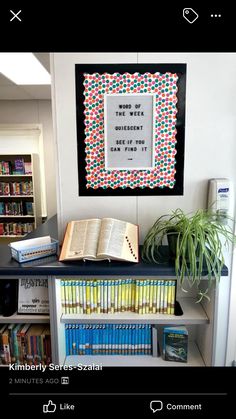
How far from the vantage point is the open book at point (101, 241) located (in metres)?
1.21

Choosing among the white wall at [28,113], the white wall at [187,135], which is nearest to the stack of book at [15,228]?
the white wall at [28,113]

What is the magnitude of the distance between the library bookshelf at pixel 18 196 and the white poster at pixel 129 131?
2.95 m

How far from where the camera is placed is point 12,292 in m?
1.34

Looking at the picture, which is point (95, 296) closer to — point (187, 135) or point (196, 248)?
point (196, 248)

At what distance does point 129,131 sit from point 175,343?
1.14m

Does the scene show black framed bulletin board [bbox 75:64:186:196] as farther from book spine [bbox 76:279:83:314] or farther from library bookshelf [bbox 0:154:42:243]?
library bookshelf [bbox 0:154:42:243]

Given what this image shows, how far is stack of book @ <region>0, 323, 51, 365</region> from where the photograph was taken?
1342 mm

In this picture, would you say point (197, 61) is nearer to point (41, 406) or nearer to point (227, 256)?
point (227, 256)

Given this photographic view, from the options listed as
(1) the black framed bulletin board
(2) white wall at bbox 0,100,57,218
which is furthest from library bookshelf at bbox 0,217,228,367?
(2) white wall at bbox 0,100,57,218

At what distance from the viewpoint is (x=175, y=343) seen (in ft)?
4.53

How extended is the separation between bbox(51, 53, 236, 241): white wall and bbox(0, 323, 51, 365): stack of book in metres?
0.56

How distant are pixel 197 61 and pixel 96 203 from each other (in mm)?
888

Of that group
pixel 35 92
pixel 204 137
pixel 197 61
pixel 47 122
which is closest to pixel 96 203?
pixel 204 137
